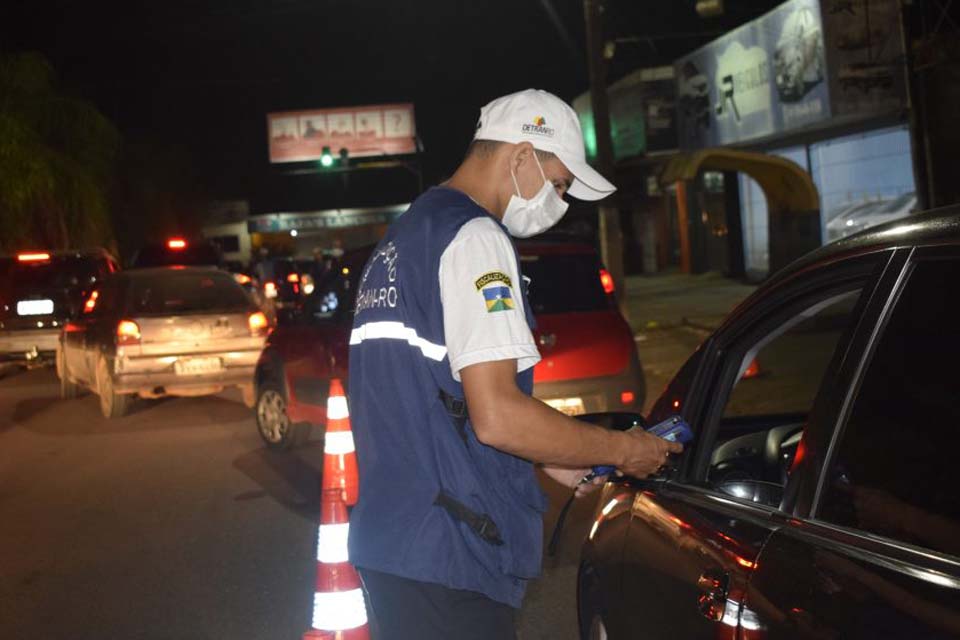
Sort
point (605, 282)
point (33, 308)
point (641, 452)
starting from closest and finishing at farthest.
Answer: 1. point (641, 452)
2. point (605, 282)
3. point (33, 308)

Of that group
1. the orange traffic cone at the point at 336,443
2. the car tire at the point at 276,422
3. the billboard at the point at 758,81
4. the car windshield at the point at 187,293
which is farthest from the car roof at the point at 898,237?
the billboard at the point at 758,81

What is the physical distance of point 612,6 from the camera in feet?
120

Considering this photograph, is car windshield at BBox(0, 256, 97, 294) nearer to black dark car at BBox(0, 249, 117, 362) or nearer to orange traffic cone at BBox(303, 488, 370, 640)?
black dark car at BBox(0, 249, 117, 362)

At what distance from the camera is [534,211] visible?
9.19ft

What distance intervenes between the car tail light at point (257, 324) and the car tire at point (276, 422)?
2162 mm

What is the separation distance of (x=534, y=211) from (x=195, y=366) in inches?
395

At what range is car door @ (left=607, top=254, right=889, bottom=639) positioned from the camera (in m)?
2.41

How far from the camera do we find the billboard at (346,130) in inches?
2734

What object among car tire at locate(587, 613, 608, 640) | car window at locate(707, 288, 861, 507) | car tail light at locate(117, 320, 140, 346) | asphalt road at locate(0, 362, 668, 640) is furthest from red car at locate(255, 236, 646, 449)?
car tire at locate(587, 613, 608, 640)

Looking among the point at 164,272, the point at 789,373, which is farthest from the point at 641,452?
the point at 164,272

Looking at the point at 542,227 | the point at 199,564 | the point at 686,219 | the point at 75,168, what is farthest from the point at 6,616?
the point at 686,219

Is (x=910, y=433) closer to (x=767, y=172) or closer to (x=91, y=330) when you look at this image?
(x=91, y=330)

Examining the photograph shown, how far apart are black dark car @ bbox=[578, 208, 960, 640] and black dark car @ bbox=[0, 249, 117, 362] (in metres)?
15.3

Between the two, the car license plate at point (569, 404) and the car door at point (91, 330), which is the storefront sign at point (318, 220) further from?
the car license plate at point (569, 404)
